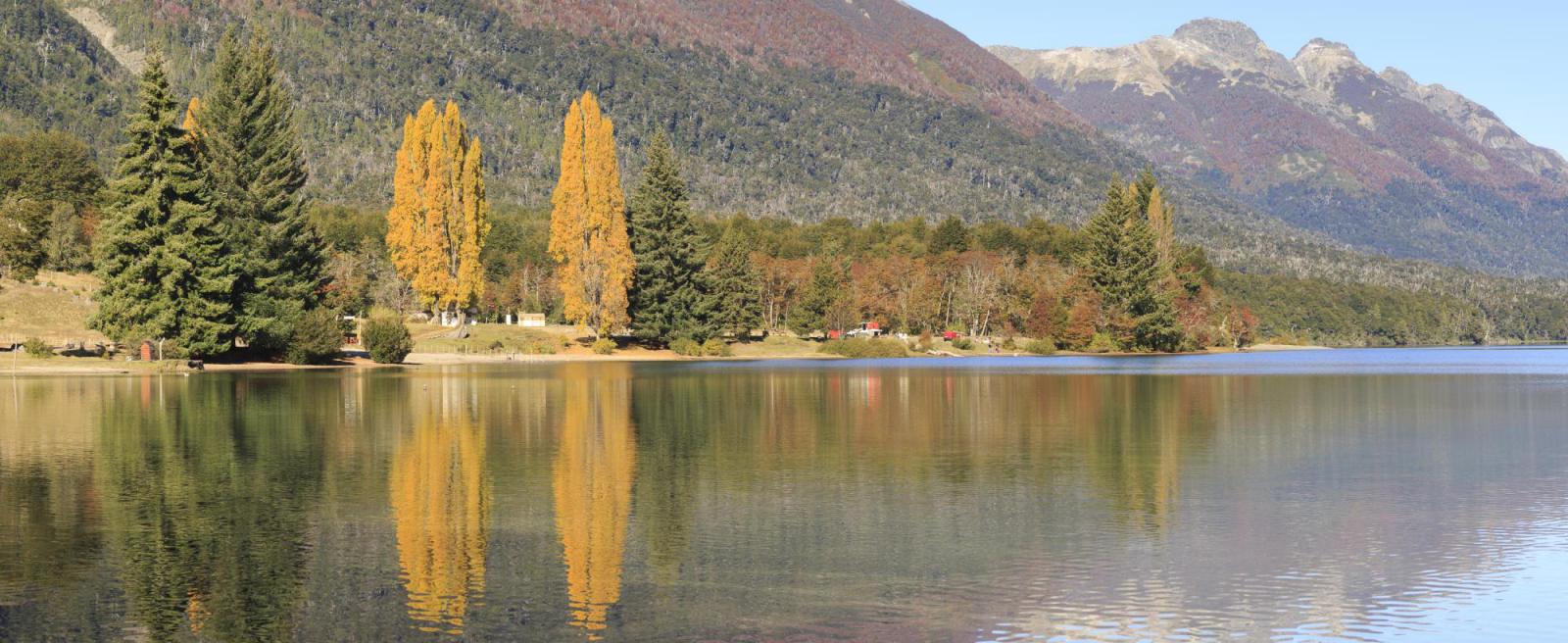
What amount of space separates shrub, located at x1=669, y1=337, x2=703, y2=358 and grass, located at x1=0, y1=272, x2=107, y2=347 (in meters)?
40.7

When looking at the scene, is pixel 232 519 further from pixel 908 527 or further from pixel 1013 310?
pixel 1013 310

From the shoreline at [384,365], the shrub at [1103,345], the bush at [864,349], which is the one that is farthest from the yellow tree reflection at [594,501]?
the shrub at [1103,345]

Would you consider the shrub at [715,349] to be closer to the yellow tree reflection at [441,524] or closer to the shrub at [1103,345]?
the shrub at [1103,345]

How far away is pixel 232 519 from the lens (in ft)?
68.6

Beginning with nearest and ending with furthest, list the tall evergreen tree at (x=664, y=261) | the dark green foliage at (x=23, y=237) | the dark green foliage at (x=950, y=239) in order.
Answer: the dark green foliage at (x=23, y=237)
the tall evergreen tree at (x=664, y=261)
the dark green foliage at (x=950, y=239)

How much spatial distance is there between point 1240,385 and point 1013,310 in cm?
7727

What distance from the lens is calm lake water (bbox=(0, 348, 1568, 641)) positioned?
14742mm

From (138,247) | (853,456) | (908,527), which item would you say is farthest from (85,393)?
(908,527)

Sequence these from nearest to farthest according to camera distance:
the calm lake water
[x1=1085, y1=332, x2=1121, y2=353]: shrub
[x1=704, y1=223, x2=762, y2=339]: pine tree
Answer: the calm lake water, [x1=704, y1=223, x2=762, y2=339]: pine tree, [x1=1085, y1=332, x2=1121, y2=353]: shrub

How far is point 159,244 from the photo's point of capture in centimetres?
7106

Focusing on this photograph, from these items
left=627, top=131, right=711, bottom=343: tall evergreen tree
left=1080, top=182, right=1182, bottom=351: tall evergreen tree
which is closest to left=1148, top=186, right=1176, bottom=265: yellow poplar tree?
left=1080, top=182, right=1182, bottom=351: tall evergreen tree

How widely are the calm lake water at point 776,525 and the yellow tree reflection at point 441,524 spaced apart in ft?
0.30

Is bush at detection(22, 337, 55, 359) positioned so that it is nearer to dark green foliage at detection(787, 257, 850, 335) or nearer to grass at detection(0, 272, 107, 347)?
grass at detection(0, 272, 107, 347)

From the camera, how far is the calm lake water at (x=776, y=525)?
14.7 metres
